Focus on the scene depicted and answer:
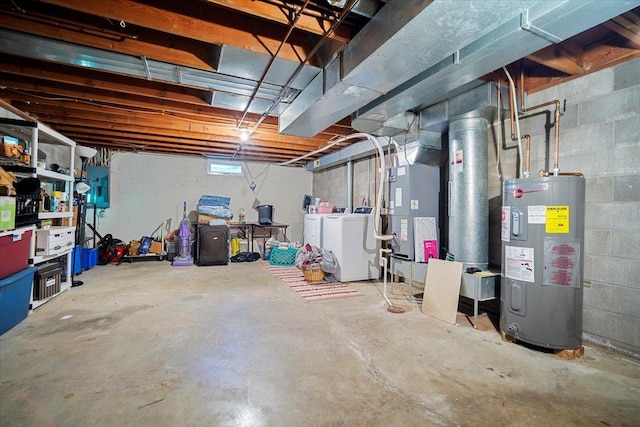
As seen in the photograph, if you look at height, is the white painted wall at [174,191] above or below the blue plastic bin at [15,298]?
above

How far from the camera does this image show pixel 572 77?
8.09 ft

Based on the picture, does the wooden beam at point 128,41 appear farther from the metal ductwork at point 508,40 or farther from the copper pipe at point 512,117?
the copper pipe at point 512,117

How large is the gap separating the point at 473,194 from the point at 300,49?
6.82 ft

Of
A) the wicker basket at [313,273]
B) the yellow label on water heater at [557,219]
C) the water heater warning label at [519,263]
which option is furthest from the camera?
the wicker basket at [313,273]

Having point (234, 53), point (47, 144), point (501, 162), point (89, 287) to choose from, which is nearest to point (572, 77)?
point (501, 162)

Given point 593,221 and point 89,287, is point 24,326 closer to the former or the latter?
point 89,287

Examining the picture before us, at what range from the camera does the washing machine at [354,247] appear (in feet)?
13.9

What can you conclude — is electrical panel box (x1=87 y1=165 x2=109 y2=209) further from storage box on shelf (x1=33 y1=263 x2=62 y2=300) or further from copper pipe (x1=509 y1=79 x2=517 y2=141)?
copper pipe (x1=509 y1=79 x2=517 y2=141)

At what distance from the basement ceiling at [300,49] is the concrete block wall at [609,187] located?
21 cm

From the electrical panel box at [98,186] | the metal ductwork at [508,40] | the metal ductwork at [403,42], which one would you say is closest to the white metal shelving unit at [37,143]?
the electrical panel box at [98,186]

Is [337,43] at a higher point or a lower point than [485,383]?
higher

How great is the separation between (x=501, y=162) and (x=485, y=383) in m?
2.20

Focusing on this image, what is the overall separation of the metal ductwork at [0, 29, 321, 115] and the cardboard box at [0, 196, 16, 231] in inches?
46.2

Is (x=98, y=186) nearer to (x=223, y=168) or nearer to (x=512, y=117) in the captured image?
(x=223, y=168)
